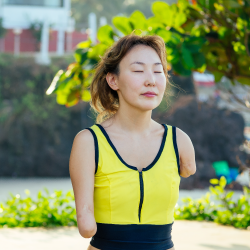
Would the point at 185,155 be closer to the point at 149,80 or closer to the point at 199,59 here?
the point at 149,80

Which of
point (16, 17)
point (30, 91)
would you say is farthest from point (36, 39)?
point (30, 91)

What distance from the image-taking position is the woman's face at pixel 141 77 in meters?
1.47

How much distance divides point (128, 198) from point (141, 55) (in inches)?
21.6

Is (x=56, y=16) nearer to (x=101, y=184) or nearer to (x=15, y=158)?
(x=15, y=158)

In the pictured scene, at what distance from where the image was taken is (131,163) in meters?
1.48

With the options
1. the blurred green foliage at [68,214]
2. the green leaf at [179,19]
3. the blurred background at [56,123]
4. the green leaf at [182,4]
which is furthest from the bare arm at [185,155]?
the blurred background at [56,123]

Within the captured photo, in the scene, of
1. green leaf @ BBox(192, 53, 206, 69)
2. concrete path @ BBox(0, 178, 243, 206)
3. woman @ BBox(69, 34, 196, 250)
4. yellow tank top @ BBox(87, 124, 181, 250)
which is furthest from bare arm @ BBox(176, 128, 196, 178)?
concrete path @ BBox(0, 178, 243, 206)

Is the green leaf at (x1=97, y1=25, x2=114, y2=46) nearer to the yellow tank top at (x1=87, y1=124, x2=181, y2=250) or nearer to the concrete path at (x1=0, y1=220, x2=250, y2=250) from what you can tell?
the concrete path at (x1=0, y1=220, x2=250, y2=250)

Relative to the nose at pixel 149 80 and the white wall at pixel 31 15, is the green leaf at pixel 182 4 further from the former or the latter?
the white wall at pixel 31 15

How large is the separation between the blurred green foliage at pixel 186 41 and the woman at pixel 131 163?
1500 mm

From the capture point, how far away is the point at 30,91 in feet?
38.9

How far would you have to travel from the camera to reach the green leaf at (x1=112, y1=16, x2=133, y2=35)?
3129 millimetres

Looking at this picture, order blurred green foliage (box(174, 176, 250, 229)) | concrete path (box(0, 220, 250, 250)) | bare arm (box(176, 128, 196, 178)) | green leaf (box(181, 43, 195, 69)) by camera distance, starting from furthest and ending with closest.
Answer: blurred green foliage (box(174, 176, 250, 229)) → concrete path (box(0, 220, 250, 250)) → green leaf (box(181, 43, 195, 69)) → bare arm (box(176, 128, 196, 178))

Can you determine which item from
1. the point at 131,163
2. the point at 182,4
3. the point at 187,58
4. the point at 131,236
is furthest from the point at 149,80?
the point at 182,4
